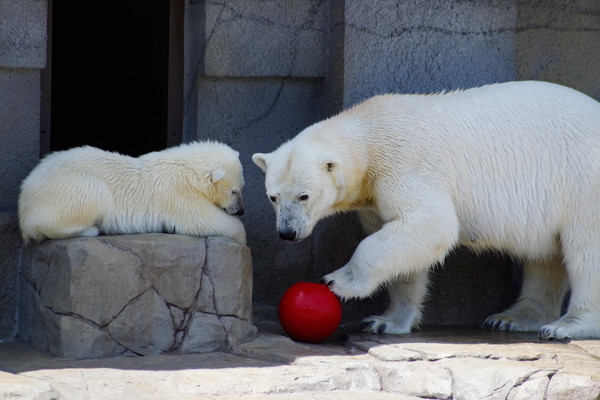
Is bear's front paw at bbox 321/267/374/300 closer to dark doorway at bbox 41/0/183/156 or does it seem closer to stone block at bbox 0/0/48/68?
stone block at bbox 0/0/48/68

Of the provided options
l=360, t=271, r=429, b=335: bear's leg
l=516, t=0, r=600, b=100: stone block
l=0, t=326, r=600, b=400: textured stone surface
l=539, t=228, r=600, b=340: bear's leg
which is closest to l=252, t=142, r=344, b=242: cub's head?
l=0, t=326, r=600, b=400: textured stone surface

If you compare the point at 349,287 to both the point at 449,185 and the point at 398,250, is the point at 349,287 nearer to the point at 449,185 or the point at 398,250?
the point at 398,250

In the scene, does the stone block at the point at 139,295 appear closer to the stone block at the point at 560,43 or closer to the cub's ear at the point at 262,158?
the cub's ear at the point at 262,158

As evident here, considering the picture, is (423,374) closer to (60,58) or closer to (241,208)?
(241,208)

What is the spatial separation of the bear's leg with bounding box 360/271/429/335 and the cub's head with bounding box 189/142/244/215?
0.97m

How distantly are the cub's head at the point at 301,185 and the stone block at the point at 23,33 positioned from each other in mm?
1535

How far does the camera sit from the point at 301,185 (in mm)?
4348

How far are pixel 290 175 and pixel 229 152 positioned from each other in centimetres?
47

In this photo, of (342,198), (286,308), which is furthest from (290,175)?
(286,308)


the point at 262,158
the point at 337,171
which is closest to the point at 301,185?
the point at 337,171

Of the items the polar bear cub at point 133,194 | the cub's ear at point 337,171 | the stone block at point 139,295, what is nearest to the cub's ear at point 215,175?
the polar bear cub at point 133,194

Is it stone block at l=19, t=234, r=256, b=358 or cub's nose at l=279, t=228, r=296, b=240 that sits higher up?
cub's nose at l=279, t=228, r=296, b=240

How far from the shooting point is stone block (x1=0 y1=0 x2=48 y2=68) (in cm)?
484

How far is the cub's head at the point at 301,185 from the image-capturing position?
433 centimetres
